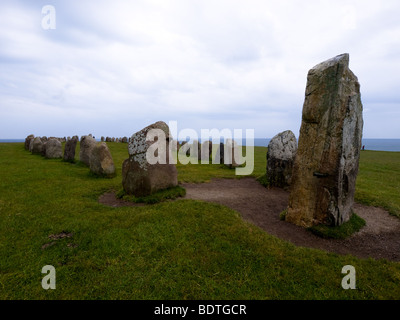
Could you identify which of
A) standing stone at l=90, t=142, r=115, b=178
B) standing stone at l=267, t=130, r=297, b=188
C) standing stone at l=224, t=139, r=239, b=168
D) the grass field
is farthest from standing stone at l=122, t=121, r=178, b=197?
standing stone at l=224, t=139, r=239, b=168

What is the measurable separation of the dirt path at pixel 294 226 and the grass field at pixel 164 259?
0.61 meters

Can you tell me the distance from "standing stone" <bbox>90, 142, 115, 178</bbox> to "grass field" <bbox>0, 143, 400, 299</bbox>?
4845mm

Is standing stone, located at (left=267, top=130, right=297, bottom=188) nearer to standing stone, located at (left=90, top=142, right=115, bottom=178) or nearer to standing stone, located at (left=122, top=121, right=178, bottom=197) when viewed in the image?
standing stone, located at (left=122, top=121, right=178, bottom=197)

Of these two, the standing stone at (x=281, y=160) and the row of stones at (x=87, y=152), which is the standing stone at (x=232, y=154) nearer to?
the standing stone at (x=281, y=160)

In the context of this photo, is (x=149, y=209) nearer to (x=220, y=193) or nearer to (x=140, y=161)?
(x=140, y=161)

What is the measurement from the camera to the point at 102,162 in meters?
11.9

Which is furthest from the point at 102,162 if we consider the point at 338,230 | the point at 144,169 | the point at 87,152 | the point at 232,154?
the point at 338,230

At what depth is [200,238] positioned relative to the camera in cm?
527

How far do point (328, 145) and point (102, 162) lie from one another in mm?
10669

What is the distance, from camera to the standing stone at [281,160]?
1027 cm

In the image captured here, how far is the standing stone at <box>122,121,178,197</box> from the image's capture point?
8258 mm

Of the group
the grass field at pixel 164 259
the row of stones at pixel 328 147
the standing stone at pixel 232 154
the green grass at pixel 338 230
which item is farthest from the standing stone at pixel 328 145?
the standing stone at pixel 232 154

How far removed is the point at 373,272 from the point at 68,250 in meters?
6.31
